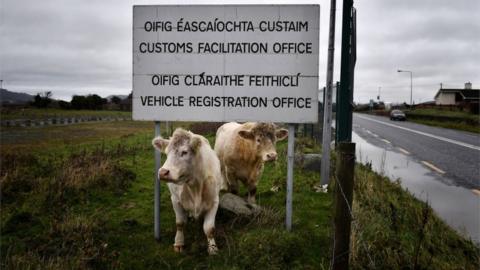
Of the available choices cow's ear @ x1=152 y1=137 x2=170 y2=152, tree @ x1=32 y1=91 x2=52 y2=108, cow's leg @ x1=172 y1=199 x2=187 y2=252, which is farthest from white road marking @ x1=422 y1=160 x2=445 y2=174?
tree @ x1=32 y1=91 x2=52 y2=108

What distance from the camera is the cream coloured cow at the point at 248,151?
695 cm

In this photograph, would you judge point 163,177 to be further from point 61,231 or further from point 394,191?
point 394,191

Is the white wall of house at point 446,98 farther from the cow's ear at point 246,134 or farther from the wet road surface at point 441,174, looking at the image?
the cow's ear at point 246,134

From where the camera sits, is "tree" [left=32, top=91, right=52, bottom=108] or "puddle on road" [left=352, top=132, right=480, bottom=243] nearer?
"puddle on road" [left=352, top=132, right=480, bottom=243]

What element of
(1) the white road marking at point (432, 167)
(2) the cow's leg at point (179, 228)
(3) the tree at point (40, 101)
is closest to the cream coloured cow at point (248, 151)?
(2) the cow's leg at point (179, 228)

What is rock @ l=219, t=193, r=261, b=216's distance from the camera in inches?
242

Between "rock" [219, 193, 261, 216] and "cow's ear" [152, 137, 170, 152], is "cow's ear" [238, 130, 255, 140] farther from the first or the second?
"cow's ear" [152, 137, 170, 152]

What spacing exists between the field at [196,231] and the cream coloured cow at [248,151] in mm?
684

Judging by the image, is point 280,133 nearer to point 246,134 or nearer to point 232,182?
point 246,134

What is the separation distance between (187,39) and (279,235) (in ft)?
10.2

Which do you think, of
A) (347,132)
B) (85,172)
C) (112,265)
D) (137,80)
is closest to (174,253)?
(112,265)

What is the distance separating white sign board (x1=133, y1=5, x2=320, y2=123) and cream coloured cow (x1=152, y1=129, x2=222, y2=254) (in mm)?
448

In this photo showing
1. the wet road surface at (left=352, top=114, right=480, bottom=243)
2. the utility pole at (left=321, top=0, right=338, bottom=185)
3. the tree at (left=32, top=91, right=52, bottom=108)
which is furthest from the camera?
the tree at (left=32, top=91, right=52, bottom=108)

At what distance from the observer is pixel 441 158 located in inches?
543
